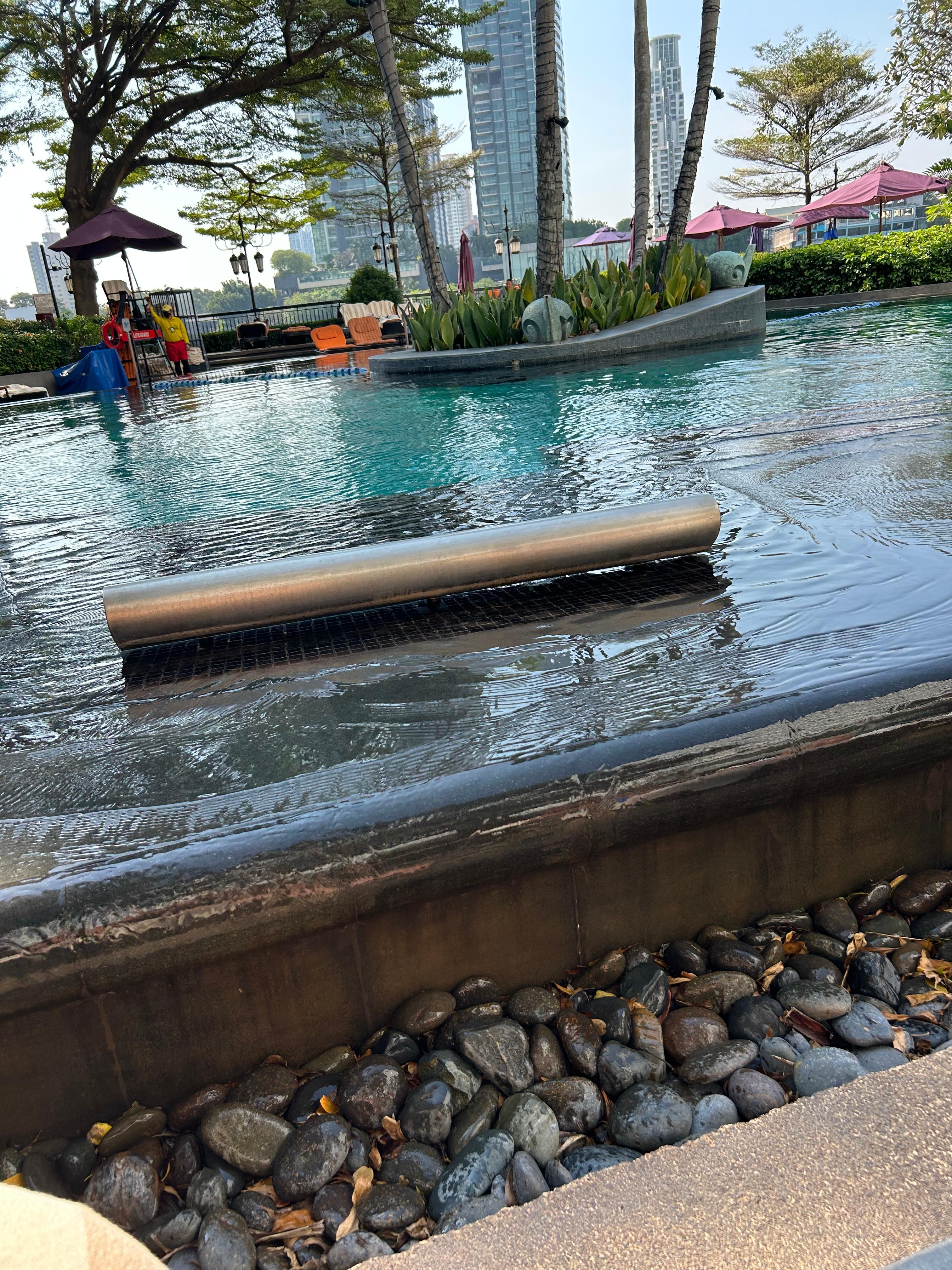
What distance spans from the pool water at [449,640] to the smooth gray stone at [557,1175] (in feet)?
2.48

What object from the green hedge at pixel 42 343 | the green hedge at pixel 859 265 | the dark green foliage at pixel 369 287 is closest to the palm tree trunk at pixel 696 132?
the green hedge at pixel 859 265

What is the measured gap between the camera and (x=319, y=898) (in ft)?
5.58

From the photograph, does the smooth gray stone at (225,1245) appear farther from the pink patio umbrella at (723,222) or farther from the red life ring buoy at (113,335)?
the pink patio umbrella at (723,222)

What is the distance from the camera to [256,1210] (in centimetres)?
154

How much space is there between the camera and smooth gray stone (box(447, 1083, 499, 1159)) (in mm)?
1631

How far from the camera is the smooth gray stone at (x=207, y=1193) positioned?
1.55 metres

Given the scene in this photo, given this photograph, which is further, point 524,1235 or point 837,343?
point 837,343

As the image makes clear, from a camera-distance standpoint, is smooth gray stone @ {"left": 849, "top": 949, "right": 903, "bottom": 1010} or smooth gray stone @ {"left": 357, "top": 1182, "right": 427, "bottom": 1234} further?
smooth gray stone @ {"left": 849, "top": 949, "right": 903, "bottom": 1010}

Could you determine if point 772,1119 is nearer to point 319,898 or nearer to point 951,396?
Answer: point 319,898

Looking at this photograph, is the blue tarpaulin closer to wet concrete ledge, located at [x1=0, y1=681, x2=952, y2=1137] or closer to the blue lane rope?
the blue lane rope

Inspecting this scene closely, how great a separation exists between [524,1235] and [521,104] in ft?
527

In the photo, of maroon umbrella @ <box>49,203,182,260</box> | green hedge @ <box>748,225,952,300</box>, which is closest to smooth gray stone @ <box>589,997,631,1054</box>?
green hedge @ <box>748,225,952,300</box>

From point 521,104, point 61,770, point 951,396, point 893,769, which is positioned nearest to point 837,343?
point 951,396

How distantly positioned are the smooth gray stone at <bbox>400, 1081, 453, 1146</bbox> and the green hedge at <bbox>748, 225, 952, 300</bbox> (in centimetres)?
1855
